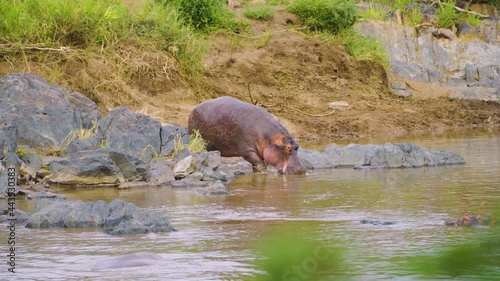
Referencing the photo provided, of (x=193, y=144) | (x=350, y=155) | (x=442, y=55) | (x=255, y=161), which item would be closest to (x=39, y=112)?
(x=193, y=144)

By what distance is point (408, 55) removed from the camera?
969 inches

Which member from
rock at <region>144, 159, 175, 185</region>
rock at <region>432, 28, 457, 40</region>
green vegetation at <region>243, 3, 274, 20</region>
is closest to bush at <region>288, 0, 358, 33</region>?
green vegetation at <region>243, 3, 274, 20</region>

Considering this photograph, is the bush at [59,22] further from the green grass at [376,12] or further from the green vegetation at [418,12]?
the green vegetation at [418,12]

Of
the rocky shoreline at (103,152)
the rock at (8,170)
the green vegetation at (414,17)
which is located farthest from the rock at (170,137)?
the green vegetation at (414,17)

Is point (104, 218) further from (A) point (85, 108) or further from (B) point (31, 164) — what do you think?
(A) point (85, 108)

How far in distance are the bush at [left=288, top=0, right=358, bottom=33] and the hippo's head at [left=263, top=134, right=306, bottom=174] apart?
10.8 metres

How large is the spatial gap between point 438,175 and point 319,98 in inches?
375

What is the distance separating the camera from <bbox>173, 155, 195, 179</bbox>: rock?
10641 mm

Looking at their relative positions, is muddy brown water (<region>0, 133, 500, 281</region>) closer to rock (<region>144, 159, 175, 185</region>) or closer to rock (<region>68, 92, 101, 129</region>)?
rock (<region>144, 159, 175, 185</region>)

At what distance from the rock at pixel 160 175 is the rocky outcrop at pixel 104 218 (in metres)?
2.88

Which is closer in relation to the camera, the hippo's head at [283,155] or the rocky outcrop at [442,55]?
the hippo's head at [283,155]

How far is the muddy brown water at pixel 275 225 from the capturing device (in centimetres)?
531

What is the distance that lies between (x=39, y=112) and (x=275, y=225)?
5.57 m

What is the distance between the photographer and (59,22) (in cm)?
1633
